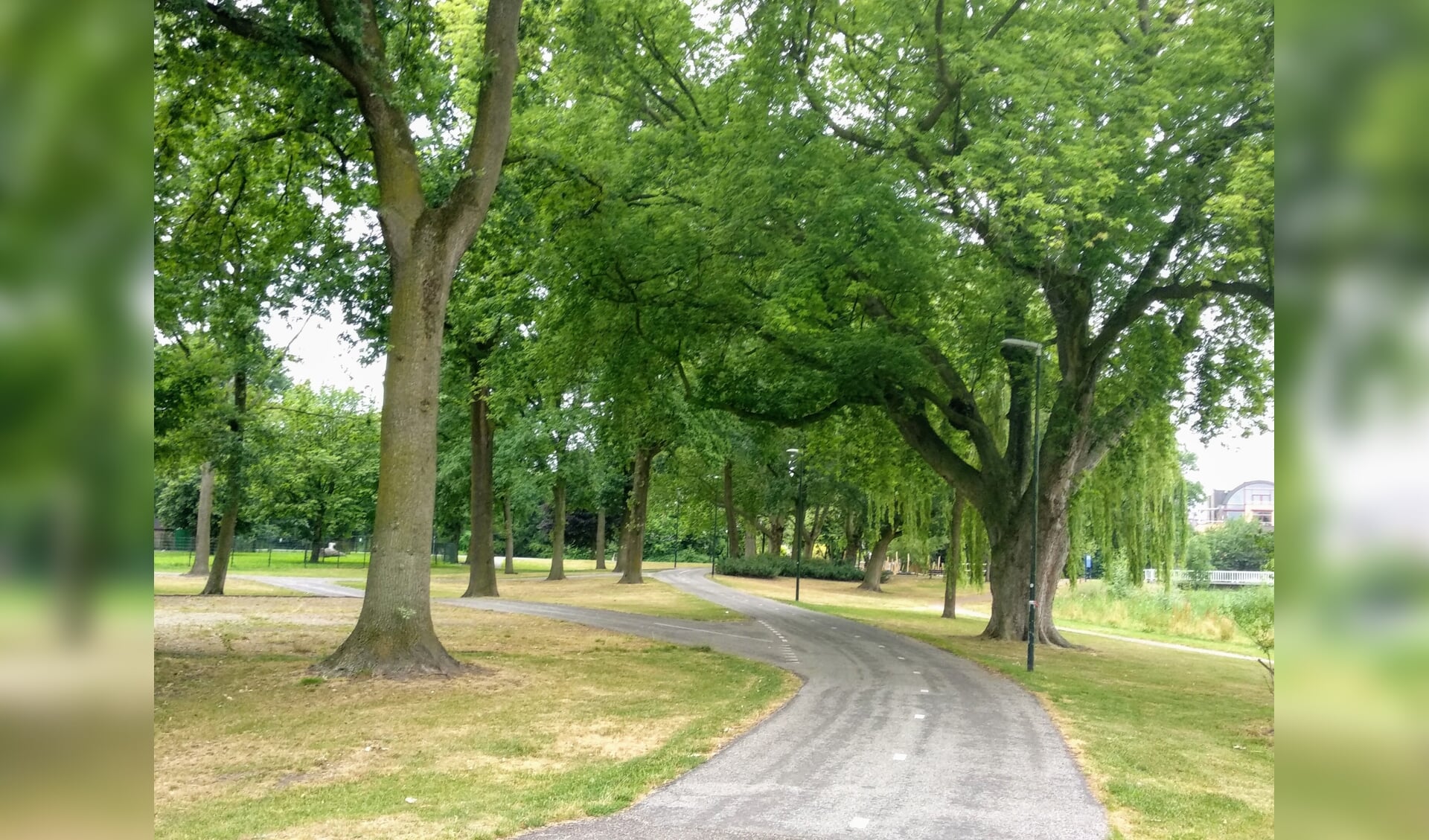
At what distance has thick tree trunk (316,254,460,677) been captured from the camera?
14.1 meters

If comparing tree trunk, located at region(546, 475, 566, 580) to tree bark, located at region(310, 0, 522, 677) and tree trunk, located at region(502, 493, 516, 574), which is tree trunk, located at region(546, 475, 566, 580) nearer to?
tree trunk, located at region(502, 493, 516, 574)

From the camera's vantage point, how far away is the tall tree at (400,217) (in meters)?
13.8

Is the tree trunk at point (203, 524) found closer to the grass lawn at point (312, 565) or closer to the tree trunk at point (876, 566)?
the grass lawn at point (312, 565)

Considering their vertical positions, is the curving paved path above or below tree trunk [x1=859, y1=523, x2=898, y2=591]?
above

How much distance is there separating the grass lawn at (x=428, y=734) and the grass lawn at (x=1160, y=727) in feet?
13.6

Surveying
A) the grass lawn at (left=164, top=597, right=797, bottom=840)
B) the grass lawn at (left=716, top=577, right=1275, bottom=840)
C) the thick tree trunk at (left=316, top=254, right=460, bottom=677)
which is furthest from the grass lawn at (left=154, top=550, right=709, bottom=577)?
the thick tree trunk at (left=316, top=254, right=460, bottom=677)

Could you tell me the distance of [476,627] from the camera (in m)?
22.6

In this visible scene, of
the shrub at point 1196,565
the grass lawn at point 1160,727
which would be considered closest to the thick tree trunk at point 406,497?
the grass lawn at point 1160,727

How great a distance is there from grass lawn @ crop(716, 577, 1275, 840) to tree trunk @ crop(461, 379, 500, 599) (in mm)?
13789

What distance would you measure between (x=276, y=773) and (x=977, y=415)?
19254mm

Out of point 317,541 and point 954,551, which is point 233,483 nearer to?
point 954,551

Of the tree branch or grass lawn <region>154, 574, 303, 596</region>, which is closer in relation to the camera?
the tree branch
